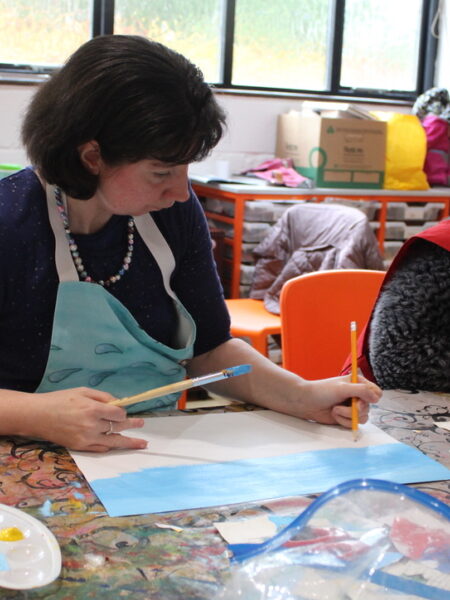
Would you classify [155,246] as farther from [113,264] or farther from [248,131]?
[248,131]

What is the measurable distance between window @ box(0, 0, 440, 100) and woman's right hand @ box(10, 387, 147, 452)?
9.08ft

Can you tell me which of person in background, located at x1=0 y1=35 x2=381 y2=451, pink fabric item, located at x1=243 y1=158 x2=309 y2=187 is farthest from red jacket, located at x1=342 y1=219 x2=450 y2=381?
pink fabric item, located at x1=243 y1=158 x2=309 y2=187

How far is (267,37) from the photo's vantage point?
4.09 meters

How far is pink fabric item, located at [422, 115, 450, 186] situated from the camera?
4.07m

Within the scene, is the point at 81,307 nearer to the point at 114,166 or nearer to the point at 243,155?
the point at 114,166

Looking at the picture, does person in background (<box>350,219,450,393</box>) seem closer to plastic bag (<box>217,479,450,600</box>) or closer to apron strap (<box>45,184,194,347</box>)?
apron strap (<box>45,184,194,347</box>)

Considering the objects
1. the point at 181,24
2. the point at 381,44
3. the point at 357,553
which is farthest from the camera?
the point at 381,44

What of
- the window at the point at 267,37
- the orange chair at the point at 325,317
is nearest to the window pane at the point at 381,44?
the window at the point at 267,37

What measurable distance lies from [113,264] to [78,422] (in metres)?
0.34

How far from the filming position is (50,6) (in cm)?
361

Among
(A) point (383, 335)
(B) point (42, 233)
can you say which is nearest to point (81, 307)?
(B) point (42, 233)

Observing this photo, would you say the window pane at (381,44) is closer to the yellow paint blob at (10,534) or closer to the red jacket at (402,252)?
the red jacket at (402,252)

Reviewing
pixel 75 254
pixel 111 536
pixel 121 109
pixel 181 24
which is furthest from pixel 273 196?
pixel 111 536

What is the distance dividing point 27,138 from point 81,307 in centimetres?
26
